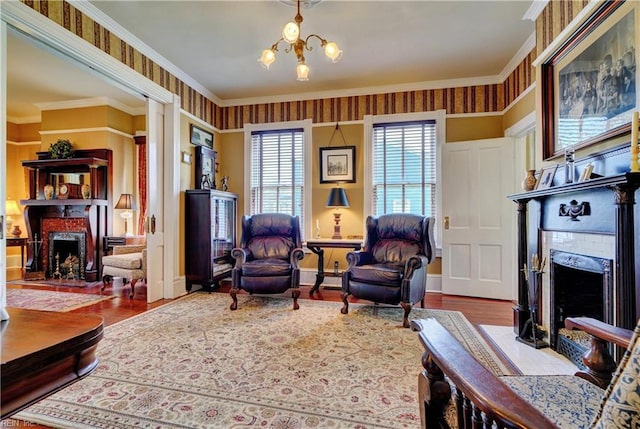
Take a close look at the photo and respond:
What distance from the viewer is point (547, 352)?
230cm

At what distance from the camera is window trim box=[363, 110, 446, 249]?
13.8 feet

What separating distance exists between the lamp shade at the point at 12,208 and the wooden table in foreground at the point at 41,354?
254 inches

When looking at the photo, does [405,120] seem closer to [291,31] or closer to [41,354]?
[291,31]

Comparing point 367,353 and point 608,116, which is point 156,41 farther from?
point 608,116

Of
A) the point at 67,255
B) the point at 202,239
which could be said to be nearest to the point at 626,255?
the point at 202,239

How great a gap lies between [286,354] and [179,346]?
84 centimetres

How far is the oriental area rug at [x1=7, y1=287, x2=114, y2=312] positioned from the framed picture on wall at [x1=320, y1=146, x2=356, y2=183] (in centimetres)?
325

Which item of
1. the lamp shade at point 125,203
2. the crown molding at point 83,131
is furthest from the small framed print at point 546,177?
the crown molding at point 83,131

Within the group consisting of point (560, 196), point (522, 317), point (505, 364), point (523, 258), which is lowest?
point (505, 364)

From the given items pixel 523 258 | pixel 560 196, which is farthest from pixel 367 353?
pixel 560 196

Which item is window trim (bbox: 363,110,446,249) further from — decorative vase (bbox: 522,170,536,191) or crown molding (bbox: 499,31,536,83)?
decorative vase (bbox: 522,170,536,191)

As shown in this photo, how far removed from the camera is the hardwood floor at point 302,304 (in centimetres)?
310

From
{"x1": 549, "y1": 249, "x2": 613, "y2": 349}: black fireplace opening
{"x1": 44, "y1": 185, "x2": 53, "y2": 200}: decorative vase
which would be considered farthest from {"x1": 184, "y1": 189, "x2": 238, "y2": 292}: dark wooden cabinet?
{"x1": 549, "y1": 249, "x2": 613, "y2": 349}: black fireplace opening

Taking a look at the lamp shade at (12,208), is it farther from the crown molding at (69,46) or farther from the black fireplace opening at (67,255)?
the crown molding at (69,46)
